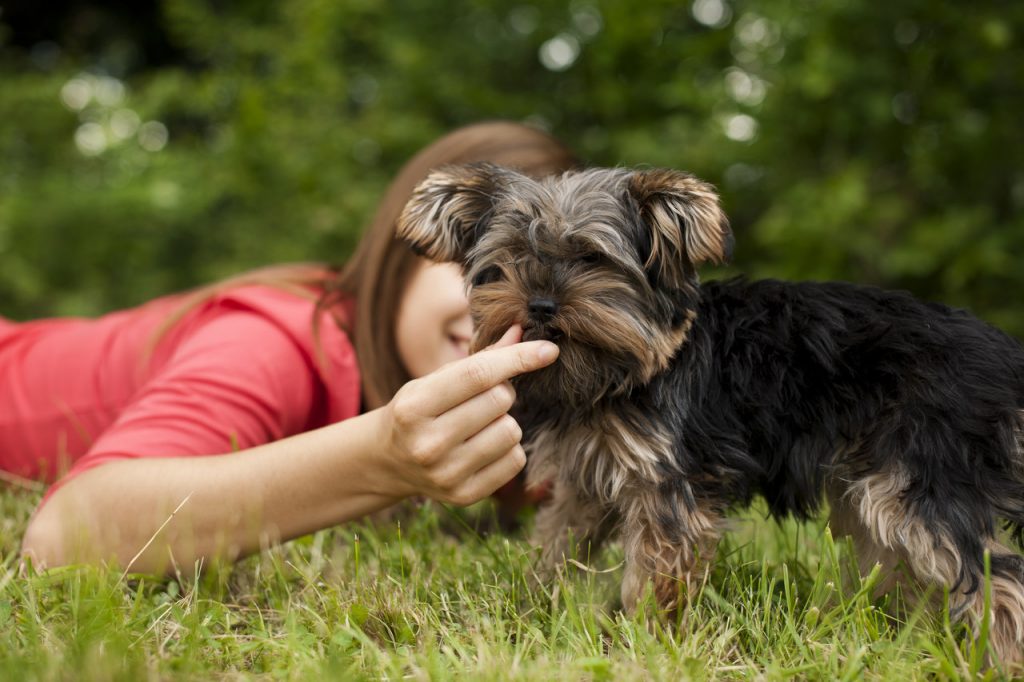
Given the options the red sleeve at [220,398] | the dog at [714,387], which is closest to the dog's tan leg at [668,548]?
the dog at [714,387]

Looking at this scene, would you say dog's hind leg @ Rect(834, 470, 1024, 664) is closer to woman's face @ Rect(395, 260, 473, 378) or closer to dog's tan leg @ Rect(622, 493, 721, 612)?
dog's tan leg @ Rect(622, 493, 721, 612)

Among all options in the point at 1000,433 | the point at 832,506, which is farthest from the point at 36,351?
the point at 1000,433

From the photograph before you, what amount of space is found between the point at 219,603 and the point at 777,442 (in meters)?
1.84

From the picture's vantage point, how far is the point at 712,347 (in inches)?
122

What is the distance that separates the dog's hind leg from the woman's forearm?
1544 mm

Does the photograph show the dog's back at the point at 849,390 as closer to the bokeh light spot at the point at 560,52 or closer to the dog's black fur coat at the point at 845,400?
the dog's black fur coat at the point at 845,400

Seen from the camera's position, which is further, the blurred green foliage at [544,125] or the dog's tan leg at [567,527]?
the blurred green foliage at [544,125]

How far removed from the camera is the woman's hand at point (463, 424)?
9.05 feet

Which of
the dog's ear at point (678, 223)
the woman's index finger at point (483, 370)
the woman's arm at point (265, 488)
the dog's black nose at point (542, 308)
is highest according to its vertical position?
the dog's ear at point (678, 223)

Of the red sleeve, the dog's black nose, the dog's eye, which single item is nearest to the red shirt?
the red sleeve

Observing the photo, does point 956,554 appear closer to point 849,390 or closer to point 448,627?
point 849,390

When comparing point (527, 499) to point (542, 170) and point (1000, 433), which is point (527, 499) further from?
point (1000, 433)

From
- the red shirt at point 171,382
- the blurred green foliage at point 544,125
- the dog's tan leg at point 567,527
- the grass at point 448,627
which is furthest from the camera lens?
the blurred green foliage at point 544,125

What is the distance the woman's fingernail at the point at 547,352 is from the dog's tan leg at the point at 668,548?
1.86 feet
